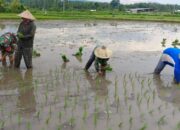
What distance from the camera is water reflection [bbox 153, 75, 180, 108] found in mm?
7659

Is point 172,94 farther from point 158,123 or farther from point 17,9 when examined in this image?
point 17,9

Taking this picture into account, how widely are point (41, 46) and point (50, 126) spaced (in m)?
9.62

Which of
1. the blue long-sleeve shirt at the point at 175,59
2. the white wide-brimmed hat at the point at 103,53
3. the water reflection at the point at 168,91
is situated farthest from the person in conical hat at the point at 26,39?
the blue long-sleeve shirt at the point at 175,59

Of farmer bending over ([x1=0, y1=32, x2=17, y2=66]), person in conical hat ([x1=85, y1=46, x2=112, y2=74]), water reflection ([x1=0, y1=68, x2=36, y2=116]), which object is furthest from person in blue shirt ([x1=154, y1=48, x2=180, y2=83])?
farmer bending over ([x1=0, y1=32, x2=17, y2=66])

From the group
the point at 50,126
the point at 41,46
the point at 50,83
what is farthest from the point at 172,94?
the point at 41,46

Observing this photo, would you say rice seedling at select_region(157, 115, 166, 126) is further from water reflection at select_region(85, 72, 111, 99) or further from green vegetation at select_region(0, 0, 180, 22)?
green vegetation at select_region(0, 0, 180, 22)

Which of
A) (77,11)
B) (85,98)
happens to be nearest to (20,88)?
(85,98)

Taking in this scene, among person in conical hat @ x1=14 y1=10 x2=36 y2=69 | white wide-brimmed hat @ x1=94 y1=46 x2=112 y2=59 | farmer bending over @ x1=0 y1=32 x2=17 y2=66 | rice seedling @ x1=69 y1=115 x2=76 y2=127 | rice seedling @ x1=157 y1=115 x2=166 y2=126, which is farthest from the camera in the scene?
farmer bending over @ x1=0 y1=32 x2=17 y2=66

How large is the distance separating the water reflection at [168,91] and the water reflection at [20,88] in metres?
2.73

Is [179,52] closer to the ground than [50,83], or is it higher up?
higher up

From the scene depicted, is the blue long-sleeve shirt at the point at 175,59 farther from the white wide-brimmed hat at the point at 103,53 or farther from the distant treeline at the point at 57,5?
the distant treeline at the point at 57,5

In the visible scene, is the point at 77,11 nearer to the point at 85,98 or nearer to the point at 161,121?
the point at 85,98

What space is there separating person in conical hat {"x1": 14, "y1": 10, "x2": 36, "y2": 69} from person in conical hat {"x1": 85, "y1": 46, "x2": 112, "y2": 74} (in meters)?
1.66

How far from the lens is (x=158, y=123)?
6.11 metres
